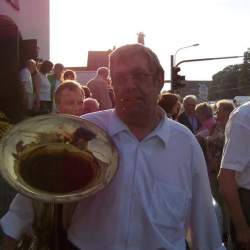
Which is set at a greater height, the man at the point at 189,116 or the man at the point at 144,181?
the man at the point at 144,181

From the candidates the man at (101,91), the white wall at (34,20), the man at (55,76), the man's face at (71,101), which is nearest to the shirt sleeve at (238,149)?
the man's face at (71,101)

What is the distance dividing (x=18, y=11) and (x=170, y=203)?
9.64 metres

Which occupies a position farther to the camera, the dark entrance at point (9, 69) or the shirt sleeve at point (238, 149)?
the dark entrance at point (9, 69)

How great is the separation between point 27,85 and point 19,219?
20.2ft

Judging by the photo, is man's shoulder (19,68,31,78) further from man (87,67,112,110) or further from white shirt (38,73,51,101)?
man (87,67,112,110)

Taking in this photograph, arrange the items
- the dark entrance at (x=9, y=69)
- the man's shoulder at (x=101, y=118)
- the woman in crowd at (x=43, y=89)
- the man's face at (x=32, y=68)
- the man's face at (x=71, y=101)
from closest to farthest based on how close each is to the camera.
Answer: the man's shoulder at (x=101, y=118) < the man's face at (x=71, y=101) < the dark entrance at (x=9, y=69) < the man's face at (x=32, y=68) < the woman in crowd at (x=43, y=89)

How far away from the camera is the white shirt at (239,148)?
Answer: 3.56 metres

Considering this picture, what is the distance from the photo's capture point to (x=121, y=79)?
271 centimetres

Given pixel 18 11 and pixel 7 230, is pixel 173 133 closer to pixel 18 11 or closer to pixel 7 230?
pixel 7 230

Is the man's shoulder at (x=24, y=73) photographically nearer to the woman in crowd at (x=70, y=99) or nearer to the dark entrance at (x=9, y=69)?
the dark entrance at (x=9, y=69)

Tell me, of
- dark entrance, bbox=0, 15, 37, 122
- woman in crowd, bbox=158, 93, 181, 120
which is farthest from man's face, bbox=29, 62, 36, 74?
woman in crowd, bbox=158, 93, 181, 120

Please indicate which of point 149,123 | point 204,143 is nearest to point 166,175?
point 149,123

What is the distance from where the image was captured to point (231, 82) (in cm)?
10650

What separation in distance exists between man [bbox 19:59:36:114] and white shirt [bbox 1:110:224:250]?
5.78 metres
